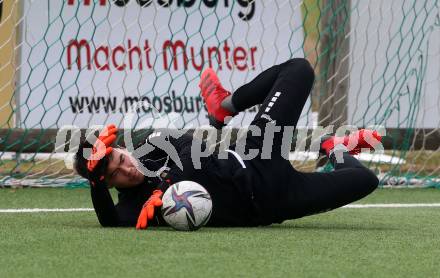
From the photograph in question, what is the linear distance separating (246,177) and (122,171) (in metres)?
0.62

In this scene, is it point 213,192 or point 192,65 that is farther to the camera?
point 192,65

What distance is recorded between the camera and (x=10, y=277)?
365cm

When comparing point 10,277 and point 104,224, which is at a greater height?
point 10,277

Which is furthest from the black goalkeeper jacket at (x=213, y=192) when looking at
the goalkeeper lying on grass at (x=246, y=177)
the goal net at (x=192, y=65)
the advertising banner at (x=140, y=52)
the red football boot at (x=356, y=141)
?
the advertising banner at (x=140, y=52)

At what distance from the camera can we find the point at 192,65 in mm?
8258

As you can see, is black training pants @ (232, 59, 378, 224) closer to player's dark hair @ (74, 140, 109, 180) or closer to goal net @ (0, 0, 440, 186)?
player's dark hair @ (74, 140, 109, 180)

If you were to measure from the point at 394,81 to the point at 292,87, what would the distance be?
132 inches

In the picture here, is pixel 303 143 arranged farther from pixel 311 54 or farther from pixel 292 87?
pixel 292 87

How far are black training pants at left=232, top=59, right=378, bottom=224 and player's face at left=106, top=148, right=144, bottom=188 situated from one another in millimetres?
572

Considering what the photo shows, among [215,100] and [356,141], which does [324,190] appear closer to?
[356,141]

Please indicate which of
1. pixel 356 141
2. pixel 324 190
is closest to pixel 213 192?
pixel 324 190

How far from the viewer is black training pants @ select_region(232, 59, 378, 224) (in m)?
5.24

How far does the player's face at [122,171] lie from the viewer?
16.8 ft

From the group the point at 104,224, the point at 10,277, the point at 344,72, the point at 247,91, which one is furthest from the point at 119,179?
the point at 344,72
